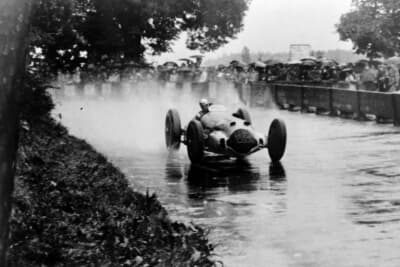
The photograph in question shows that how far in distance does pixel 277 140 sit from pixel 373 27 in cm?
5212

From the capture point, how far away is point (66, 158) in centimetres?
1369

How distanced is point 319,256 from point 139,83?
1513 inches

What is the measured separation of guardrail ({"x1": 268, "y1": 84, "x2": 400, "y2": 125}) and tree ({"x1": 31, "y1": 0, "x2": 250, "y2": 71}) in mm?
10132

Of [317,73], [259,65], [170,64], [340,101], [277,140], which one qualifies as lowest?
[277,140]

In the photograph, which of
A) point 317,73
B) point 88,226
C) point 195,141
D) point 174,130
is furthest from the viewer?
point 317,73

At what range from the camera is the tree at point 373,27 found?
2566 inches

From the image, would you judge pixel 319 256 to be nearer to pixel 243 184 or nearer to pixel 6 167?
pixel 6 167

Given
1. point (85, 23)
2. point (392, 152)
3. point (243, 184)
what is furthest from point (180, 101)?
point (243, 184)

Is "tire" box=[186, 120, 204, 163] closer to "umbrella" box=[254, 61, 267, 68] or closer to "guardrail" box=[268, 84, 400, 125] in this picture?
"guardrail" box=[268, 84, 400, 125]

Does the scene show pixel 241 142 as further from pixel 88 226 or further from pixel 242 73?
pixel 242 73

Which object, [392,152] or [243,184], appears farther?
[392,152]

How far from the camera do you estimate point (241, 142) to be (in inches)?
625

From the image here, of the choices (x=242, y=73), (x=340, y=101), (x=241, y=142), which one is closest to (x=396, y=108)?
(x=340, y=101)

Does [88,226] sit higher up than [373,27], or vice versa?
[373,27]
